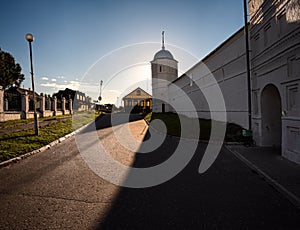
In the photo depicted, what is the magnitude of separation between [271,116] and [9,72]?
45137 mm

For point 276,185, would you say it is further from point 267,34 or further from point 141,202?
point 267,34

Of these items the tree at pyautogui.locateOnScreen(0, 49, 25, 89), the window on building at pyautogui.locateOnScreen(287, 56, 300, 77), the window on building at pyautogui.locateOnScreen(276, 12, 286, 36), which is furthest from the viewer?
the tree at pyautogui.locateOnScreen(0, 49, 25, 89)

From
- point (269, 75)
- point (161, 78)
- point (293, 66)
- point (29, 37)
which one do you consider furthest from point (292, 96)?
point (161, 78)

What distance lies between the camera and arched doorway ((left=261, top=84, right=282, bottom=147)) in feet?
28.2

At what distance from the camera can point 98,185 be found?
15.1 ft

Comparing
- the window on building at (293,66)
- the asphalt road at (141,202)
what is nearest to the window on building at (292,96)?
the window on building at (293,66)

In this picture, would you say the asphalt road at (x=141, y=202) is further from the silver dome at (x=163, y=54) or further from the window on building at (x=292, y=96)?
the silver dome at (x=163, y=54)

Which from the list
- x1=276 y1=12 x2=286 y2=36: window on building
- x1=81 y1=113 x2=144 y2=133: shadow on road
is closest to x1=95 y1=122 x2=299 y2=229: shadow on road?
x1=276 y1=12 x2=286 y2=36: window on building

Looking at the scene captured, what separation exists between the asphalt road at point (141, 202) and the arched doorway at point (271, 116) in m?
3.71

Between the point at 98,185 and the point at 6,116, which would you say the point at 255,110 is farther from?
the point at 6,116

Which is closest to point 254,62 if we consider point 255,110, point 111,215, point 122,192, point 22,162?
point 255,110

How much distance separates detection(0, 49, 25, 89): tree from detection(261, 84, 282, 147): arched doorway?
135 feet

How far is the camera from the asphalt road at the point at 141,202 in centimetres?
304

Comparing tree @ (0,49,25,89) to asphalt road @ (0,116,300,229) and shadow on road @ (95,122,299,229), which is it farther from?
shadow on road @ (95,122,299,229)
